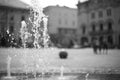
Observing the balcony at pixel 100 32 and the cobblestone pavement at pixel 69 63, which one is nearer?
the cobblestone pavement at pixel 69 63

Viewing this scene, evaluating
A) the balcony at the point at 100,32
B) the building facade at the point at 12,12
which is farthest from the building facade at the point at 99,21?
the building facade at the point at 12,12

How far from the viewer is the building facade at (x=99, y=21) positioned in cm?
3875

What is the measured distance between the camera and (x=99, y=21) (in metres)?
42.7

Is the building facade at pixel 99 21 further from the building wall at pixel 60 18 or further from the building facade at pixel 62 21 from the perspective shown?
the building wall at pixel 60 18

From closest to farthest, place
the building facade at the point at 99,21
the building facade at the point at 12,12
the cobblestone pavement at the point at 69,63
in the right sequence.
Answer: the cobblestone pavement at the point at 69,63 < the building facade at the point at 12,12 < the building facade at the point at 99,21

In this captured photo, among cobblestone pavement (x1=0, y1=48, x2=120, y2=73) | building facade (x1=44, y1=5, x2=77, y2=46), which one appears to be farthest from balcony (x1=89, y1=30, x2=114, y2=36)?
cobblestone pavement (x1=0, y1=48, x2=120, y2=73)

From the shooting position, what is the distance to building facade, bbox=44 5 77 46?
5573 centimetres

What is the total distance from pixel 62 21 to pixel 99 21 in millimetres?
18734

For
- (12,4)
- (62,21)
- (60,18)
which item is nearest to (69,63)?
(12,4)

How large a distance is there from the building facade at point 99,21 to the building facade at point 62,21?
8.66 m

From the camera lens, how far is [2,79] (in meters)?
6.69

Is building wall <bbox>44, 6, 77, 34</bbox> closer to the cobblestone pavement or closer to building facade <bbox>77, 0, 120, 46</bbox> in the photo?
building facade <bbox>77, 0, 120, 46</bbox>

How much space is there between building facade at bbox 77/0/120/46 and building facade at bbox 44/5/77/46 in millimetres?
8661

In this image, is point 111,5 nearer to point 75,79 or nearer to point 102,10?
point 102,10
